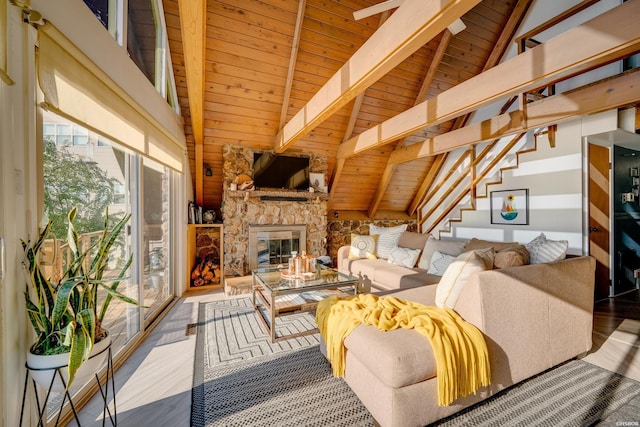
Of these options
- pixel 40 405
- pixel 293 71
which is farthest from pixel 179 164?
pixel 40 405

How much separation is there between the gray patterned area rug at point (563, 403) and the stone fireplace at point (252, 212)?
12.0 ft

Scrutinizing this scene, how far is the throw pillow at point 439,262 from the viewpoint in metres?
3.04

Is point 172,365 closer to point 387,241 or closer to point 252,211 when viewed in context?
point 252,211

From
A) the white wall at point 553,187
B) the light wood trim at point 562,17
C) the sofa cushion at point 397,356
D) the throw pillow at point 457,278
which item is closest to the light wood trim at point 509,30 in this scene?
the light wood trim at point 562,17

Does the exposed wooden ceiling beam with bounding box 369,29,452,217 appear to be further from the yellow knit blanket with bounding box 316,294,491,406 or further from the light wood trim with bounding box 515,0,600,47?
the yellow knit blanket with bounding box 316,294,491,406

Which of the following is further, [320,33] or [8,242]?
[320,33]

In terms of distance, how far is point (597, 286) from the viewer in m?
3.46

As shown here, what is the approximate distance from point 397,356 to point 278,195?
3.64 meters

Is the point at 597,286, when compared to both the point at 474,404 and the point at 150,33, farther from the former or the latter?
the point at 150,33

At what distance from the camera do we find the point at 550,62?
77.5 inches

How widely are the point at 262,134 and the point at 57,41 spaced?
3.18 metres

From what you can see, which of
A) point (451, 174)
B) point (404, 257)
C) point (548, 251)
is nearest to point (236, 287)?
point (404, 257)

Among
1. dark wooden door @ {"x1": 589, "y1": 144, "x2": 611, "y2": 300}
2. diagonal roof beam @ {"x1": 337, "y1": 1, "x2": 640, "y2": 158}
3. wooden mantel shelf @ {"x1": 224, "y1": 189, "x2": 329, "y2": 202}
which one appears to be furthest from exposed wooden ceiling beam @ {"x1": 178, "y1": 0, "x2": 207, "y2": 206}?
dark wooden door @ {"x1": 589, "y1": 144, "x2": 611, "y2": 300}

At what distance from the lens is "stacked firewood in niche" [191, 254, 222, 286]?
13.7 feet
